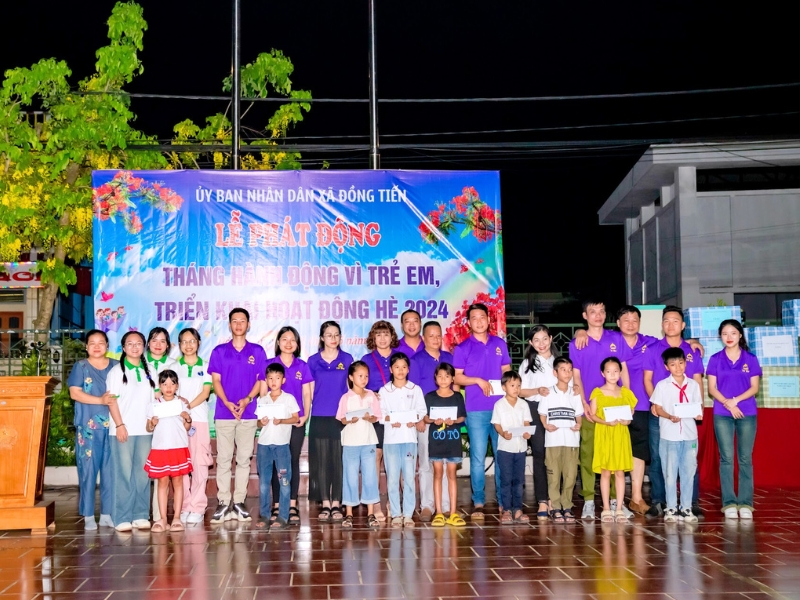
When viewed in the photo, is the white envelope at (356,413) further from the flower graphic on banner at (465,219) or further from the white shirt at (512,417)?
the flower graphic on banner at (465,219)

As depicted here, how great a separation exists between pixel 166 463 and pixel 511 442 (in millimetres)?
2749

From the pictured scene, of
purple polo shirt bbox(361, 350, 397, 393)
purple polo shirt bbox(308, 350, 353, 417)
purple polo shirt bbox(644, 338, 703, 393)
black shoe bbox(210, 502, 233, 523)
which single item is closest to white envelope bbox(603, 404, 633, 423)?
purple polo shirt bbox(644, 338, 703, 393)

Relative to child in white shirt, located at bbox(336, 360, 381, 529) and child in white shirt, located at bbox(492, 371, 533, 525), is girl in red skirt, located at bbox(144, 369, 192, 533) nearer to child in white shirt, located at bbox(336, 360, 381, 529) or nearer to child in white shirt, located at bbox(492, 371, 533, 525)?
child in white shirt, located at bbox(336, 360, 381, 529)

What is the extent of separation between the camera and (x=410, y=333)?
7359 millimetres

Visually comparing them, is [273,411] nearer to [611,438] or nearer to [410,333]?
[410,333]

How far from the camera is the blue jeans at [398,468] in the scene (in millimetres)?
6758

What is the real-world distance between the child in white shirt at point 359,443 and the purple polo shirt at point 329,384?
0.22 m

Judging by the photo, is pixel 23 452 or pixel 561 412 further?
pixel 561 412

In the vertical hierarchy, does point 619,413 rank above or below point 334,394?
below

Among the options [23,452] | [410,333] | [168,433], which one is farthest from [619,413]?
[23,452]

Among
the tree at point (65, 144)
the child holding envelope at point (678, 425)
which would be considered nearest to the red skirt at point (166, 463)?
the child holding envelope at point (678, 425)

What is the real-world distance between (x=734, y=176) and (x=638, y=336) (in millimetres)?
15320

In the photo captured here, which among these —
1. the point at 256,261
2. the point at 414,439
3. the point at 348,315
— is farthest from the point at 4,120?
the point at 414,439

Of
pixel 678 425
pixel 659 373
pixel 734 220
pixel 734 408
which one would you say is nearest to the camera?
pixel 678 425
